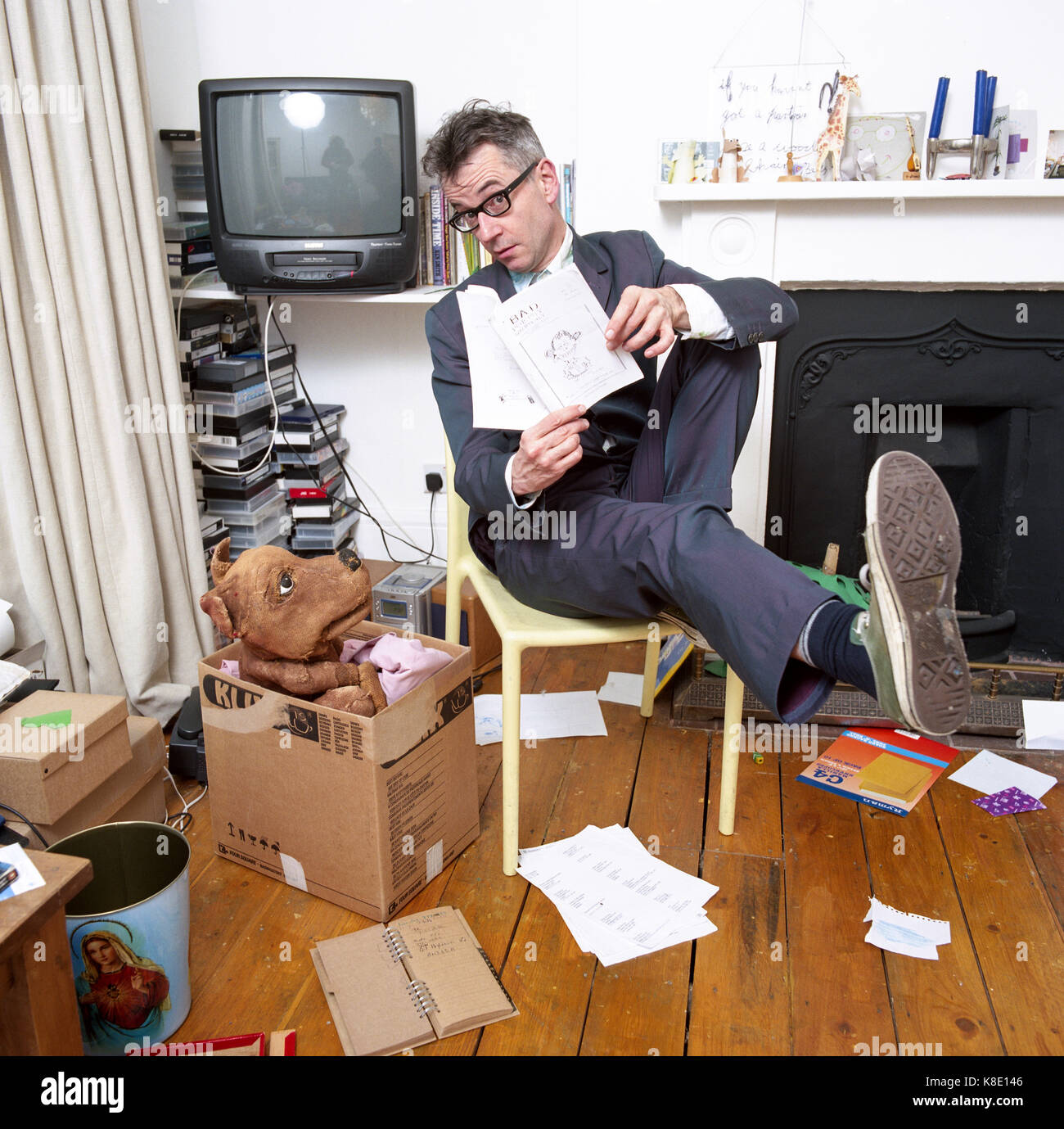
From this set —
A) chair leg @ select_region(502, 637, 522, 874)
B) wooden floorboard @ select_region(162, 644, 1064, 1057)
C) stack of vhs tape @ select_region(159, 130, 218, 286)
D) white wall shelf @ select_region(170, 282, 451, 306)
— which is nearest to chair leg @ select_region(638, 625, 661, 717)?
wooden floorboard @ select_region(162, 644, 1064, 1057)

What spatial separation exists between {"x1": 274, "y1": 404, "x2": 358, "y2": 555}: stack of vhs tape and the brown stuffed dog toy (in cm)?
128

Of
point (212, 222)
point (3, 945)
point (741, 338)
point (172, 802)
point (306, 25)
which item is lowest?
point (172, 802)

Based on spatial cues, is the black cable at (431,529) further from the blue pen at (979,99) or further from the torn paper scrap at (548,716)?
the blue pen at (979,99)

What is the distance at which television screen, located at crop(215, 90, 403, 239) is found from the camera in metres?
2.34

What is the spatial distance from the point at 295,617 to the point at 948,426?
1717 millimetres

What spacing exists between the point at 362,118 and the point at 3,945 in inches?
76.5

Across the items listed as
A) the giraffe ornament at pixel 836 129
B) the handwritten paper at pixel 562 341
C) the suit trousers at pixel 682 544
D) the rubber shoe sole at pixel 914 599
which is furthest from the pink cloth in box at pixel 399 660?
the giraffe ornament at pixel 836 129

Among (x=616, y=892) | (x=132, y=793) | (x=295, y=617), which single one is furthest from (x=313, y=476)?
(x=616, y=892)

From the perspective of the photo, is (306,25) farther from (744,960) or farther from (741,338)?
(744,960)

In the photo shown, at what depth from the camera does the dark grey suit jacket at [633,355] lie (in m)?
1.70

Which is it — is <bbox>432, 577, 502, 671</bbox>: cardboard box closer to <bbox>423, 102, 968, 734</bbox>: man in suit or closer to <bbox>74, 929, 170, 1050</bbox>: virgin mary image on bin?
<bbox>423, 102, 968, 734</bbox>: man in suit

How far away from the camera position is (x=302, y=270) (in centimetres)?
242

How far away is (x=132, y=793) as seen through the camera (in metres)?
1.72
